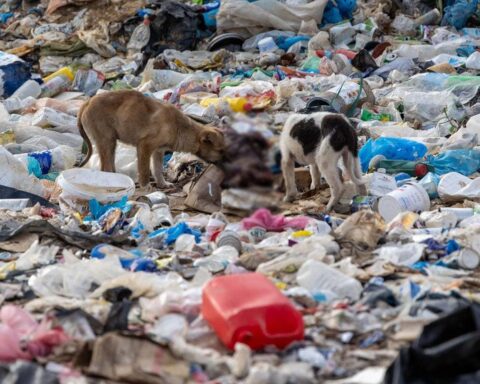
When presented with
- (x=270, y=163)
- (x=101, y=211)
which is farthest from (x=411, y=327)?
(x=101, y=211)

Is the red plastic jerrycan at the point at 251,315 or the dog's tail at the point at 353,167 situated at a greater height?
the red plastic jerrycan at the point at 251,315

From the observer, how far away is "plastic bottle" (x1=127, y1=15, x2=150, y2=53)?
51.0 feet

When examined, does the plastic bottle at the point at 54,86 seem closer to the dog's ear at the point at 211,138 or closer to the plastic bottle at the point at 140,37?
the plastic bottle at the point at 140,37

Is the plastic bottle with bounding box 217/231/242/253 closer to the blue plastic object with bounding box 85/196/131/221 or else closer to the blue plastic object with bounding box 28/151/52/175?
the blue plastic object with bounding box 85/196/131/221

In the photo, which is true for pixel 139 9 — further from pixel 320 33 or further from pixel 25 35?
pixel 320 33

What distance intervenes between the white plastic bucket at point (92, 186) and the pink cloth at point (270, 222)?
151 centimetres

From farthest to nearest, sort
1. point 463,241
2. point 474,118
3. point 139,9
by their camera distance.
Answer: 1. point 139,9
2. point 474,118
3. point 463,241

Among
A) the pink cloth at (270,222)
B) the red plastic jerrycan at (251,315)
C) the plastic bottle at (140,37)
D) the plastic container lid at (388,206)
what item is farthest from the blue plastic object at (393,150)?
the plastic bottle at (140,37)

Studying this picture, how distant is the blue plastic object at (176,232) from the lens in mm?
7035

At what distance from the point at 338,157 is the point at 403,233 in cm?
146

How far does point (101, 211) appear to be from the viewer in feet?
26.7

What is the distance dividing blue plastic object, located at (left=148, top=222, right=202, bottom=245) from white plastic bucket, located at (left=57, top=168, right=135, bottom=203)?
42.6 inches

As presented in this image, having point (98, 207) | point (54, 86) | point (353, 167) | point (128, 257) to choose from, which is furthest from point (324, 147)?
point (54, 86)

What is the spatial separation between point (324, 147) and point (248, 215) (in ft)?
3.40
